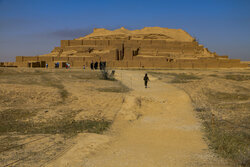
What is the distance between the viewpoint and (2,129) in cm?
688

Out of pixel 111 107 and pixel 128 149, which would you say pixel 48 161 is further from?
pixel 111 107

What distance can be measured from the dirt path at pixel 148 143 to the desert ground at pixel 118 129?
0.06 feet

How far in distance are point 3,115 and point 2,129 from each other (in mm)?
1700

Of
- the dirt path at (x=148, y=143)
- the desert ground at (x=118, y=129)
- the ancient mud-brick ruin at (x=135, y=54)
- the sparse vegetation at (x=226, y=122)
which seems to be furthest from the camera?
the ancient mud-brick ruin at (x=135, y=54)

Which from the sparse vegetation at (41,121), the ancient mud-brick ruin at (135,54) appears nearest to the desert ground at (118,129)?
the sparse vegetation at (41,121)

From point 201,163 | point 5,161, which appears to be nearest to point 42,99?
point 5,161

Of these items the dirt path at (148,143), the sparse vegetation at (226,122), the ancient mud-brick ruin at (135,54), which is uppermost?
the ancient mud-brick ruin at (135,54)

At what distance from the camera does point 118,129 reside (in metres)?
7.14

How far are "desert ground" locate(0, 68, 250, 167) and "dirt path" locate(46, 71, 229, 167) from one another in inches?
0.7

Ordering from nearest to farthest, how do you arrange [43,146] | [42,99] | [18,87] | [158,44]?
[43,146]
[42,99]
[18,87]
[158,44]

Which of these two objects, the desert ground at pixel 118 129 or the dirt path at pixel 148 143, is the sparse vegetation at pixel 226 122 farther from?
the dirt path at pixel 148 143

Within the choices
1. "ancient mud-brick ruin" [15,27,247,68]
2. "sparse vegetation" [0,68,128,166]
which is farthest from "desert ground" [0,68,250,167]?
"ancient mud-brick ruin" [15,27,247,68]

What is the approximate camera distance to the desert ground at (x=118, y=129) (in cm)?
472

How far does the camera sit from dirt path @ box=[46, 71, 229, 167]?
181 inches
